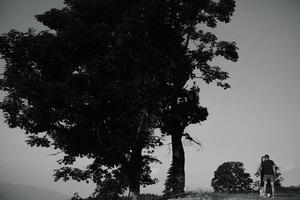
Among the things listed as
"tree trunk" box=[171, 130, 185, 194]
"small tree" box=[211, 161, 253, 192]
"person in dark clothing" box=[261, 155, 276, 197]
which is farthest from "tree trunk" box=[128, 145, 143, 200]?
"small tree" box=[211, 161, 253, 192]

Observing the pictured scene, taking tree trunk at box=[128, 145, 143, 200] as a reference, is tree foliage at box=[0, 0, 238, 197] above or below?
above

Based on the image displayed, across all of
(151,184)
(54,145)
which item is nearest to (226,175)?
(151,184)

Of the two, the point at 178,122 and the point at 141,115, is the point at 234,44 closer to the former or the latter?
the point at 178,122

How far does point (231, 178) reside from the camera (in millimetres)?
73250

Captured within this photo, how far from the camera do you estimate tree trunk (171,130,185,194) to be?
64.7 feet

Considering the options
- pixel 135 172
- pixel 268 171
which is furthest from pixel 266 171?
pixel 135 172

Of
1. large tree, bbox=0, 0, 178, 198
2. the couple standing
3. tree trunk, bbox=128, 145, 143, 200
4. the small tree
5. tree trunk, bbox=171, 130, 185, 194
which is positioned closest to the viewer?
the couple standing

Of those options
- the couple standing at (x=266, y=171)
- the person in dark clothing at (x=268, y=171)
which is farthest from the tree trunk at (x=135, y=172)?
the person in dark clothing at (x=268, y=171)

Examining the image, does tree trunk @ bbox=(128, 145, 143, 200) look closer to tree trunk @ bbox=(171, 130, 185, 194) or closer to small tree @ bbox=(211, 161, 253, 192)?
tree trunk @ bbox=(171, 130, 185, 194)

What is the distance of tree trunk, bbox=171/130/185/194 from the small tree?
5520cm

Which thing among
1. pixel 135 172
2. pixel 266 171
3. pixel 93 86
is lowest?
pixel 135 172

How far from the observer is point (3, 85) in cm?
1923

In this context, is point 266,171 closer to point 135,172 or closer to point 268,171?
point 268,171

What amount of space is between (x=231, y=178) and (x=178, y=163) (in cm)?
5681
